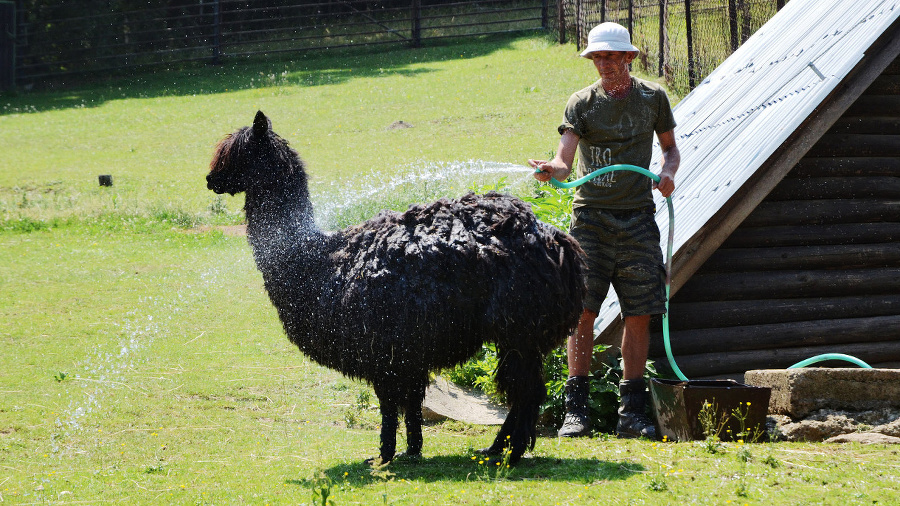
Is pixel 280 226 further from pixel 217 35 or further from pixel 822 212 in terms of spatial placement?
pixel 217 35

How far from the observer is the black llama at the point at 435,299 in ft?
17.7

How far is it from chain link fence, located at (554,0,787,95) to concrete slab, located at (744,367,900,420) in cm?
869

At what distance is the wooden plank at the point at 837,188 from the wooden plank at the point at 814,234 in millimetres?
243

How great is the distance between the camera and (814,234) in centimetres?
770

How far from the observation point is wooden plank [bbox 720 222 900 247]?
7652mm

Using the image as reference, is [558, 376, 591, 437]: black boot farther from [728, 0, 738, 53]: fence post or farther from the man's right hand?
[728, 0, 738, 53]: fence post

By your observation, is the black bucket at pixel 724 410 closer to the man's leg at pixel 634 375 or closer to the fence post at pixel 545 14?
the man's leg at pixel 634 375

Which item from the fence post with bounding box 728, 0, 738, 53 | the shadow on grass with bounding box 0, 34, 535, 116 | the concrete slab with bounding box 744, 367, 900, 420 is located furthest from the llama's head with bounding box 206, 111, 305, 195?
the shadow on grass with bounding box 0, 34, 535, 116

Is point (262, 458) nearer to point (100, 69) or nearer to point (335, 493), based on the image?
point (335, 493)

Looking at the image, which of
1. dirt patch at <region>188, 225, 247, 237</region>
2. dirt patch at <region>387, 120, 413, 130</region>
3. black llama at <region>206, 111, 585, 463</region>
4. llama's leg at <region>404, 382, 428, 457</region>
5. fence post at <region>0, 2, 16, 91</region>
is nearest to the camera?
black llama at <region>206, 111, 585, 463</region>

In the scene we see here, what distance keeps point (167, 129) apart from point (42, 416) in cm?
1747

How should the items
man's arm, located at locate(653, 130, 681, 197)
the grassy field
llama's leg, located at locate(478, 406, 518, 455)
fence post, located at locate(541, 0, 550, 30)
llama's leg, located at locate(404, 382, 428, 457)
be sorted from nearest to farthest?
1. the grassy field
2. llama's leg, located at locate(478, 406, 518, 455)
3. llama's leg, located at locate(404, 382, 428, 457)
4. man's arm, located at locate(653, 130, 681, 197)
5. fence post, located at locate(541, 0, 550, 30)

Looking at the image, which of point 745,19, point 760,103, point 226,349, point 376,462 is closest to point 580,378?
point 376,462

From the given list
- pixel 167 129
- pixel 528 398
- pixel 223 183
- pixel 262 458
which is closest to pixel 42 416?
pixel 262 458
